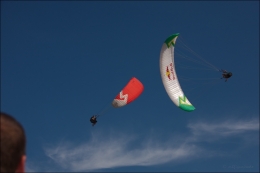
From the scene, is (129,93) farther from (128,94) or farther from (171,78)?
(171,78)

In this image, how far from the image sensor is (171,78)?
32.4 m

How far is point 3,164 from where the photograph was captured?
2195mm

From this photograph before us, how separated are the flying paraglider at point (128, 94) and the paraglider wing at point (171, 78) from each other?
366 cm

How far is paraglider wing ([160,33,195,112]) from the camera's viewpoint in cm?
3212

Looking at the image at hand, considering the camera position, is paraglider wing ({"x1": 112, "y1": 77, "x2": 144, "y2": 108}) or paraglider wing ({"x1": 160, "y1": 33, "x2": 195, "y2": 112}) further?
paraglider wing ({"x1": 112, "y1": 77, "x2": 144, "y2": 108})

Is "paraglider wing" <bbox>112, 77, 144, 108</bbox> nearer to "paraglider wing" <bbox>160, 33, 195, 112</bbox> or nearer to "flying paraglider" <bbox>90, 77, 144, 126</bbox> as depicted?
"flying paraglider" <bbox>90, 77, 144, 126</bbox>

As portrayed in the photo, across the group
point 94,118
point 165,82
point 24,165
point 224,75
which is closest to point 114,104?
point 94,118

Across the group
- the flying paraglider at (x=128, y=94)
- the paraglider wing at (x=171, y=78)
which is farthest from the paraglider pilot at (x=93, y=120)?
the paraglider wing at (x=171, y=78)

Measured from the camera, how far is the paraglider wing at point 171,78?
32125 mm

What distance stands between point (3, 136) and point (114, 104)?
3108cm

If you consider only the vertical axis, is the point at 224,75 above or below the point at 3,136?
above

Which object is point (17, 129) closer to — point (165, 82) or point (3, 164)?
point (3, 164)

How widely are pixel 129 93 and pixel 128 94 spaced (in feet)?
0.59

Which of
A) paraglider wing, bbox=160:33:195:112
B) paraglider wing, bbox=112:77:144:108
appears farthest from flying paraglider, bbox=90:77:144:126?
paraglider wing, bbox=160:33:195:112
